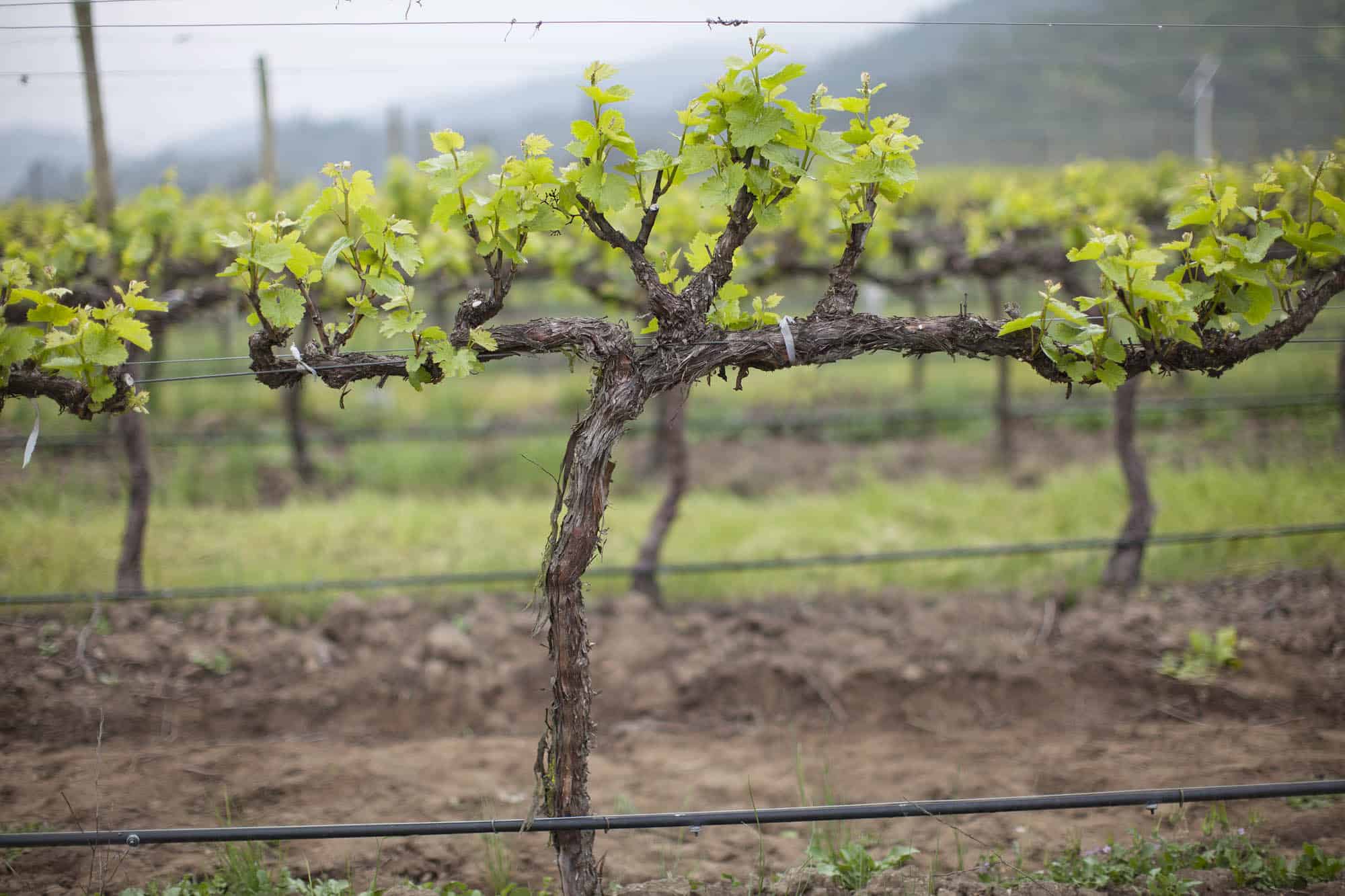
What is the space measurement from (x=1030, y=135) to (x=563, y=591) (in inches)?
Answer: 837

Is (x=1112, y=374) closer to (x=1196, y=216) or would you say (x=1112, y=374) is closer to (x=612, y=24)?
(x=1196, y=216)

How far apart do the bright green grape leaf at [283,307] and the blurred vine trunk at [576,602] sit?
85cm

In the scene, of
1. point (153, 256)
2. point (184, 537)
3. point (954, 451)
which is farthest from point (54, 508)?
point (954, 451)

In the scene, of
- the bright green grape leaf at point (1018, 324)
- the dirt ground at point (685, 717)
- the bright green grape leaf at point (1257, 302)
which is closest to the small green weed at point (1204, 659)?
the dirt ground at point (685, 717)

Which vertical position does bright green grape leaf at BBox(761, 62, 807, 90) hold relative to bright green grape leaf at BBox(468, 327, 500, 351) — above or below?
above

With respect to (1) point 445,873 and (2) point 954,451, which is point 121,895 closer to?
(1) point 445,873

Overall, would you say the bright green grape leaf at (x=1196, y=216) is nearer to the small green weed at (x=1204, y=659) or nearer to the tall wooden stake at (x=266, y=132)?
the small green weed at (x=1204, y=659)

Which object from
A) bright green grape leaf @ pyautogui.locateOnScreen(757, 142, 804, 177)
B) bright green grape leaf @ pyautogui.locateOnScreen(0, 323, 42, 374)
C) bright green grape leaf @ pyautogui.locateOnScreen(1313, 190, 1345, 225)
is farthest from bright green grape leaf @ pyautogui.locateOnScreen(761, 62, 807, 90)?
bright green grape leaf @ pyautogui.locateOnScreen(0, 323, 42, 374)

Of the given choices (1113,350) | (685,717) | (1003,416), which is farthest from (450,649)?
(1003,416)

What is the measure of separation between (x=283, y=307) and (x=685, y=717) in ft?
9.40

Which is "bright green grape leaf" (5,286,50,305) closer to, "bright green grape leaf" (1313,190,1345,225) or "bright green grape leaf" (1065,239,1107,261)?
"bright green grape leaf" (1065,239,1107,261)

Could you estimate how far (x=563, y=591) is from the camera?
7.93 feet

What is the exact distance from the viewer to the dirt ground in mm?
3293

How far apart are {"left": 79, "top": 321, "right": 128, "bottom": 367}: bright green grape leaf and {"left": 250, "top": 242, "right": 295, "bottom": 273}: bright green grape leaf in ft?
1.60
